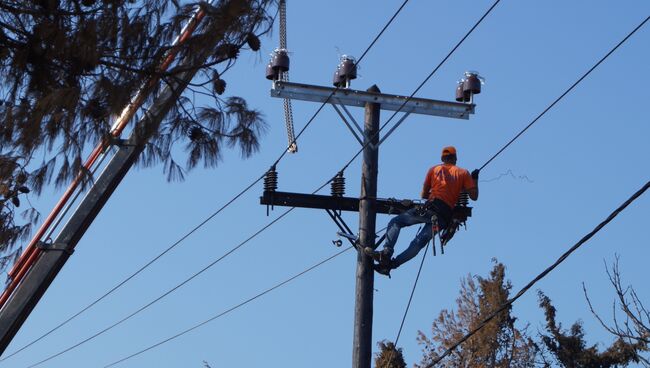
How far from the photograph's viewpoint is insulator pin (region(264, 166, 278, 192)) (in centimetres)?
1574

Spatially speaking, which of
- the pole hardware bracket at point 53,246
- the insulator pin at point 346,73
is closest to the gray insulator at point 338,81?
the insulator pin at point 346,73

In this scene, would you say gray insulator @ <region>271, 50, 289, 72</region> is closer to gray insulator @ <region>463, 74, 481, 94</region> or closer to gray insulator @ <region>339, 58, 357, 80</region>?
gray insulator @ <region>339, 58, 357, 80</region>

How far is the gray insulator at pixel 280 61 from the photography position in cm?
1619

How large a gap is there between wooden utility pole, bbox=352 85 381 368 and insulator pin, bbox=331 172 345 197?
0.98 ft

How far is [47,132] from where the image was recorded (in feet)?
35.3

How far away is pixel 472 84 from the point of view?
654 inches

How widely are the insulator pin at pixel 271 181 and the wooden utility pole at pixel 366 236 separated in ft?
3.18

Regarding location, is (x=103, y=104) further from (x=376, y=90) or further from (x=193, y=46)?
(x=376, y=90)

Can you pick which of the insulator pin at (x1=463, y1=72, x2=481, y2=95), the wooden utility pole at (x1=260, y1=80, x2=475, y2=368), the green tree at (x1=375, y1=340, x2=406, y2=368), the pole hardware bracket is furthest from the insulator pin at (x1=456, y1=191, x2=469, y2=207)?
the green tree at (x1=375, y1=340, x2=406, y2=368)

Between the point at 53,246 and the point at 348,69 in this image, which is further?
the point at 348,69

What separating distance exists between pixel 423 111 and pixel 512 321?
2641cm

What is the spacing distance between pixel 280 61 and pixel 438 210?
2.52 m

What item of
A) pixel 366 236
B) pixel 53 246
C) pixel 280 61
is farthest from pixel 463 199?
pixel 53 246

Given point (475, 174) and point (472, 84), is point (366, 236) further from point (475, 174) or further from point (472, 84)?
point (472, 84)
